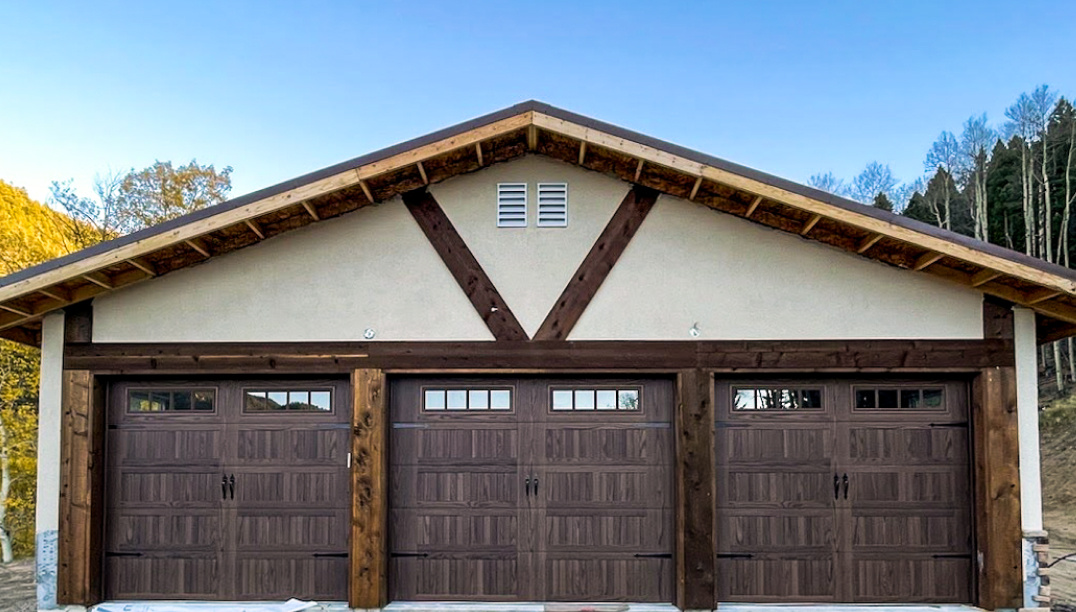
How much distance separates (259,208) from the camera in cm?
620

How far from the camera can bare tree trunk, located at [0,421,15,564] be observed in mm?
13297

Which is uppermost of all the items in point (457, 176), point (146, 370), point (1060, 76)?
point (1060, 76)

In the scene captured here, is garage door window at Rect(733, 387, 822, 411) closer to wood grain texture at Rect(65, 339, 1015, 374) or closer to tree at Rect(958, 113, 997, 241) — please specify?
wood grain texture at Rect(65, 339, 1015, 374)

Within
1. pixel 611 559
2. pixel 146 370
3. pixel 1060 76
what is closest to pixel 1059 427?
pixel 1060 76

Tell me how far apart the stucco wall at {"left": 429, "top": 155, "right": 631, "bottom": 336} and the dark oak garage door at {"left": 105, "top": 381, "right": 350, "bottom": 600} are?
166 centimetres

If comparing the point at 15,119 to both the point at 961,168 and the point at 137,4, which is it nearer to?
the point at 137,4

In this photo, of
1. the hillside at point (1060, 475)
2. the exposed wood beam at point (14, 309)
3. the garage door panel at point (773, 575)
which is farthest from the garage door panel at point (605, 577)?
the hillside at point (1060, 475)

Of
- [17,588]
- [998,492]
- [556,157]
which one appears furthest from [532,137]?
[17,588]

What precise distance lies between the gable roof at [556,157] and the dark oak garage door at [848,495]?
1.14m

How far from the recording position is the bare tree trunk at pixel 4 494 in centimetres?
1330

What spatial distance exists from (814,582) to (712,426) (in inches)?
60.4

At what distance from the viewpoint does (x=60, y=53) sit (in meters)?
17.7

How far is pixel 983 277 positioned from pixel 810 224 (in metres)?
1.39

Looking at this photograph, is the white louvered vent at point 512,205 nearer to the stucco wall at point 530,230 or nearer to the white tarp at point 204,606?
the stucco wall at point 530,230
